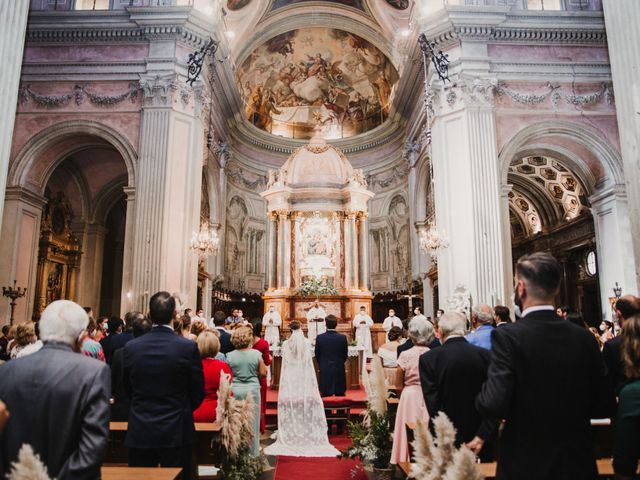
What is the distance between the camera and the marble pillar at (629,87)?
609 centimetres

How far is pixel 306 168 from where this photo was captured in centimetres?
1755

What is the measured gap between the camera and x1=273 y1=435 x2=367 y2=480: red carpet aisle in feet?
17.9

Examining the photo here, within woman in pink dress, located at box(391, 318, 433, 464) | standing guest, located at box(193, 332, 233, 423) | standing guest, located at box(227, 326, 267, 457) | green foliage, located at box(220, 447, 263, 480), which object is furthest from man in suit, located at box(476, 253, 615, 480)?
standing guest, located at box(227, 326, 267, 457)

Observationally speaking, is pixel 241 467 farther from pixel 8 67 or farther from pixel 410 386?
pixel 8 67

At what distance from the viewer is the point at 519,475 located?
209cm

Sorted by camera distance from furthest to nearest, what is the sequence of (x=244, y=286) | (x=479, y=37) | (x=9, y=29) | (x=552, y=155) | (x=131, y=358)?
1. (x=244, y=286)
2. (x=552, y=155)
3. (x=479, y=37)
4. (x=9, y=29)
5. (x=131, y=358)

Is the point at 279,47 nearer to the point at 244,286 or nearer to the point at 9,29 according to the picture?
the point at 244,286

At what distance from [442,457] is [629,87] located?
20.1 ft

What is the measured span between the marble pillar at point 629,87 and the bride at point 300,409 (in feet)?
13.2

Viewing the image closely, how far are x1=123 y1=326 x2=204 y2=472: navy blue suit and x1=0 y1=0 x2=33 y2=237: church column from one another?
369 cm

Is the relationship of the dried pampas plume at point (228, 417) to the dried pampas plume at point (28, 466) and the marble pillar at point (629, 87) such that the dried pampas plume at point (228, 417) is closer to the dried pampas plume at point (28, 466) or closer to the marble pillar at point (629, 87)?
the dried pampas plume at point (28, 466)

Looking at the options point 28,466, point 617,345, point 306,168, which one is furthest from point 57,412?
point 306,168

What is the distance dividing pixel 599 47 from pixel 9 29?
1267cm

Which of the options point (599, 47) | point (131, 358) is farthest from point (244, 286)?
point (131, 358)
